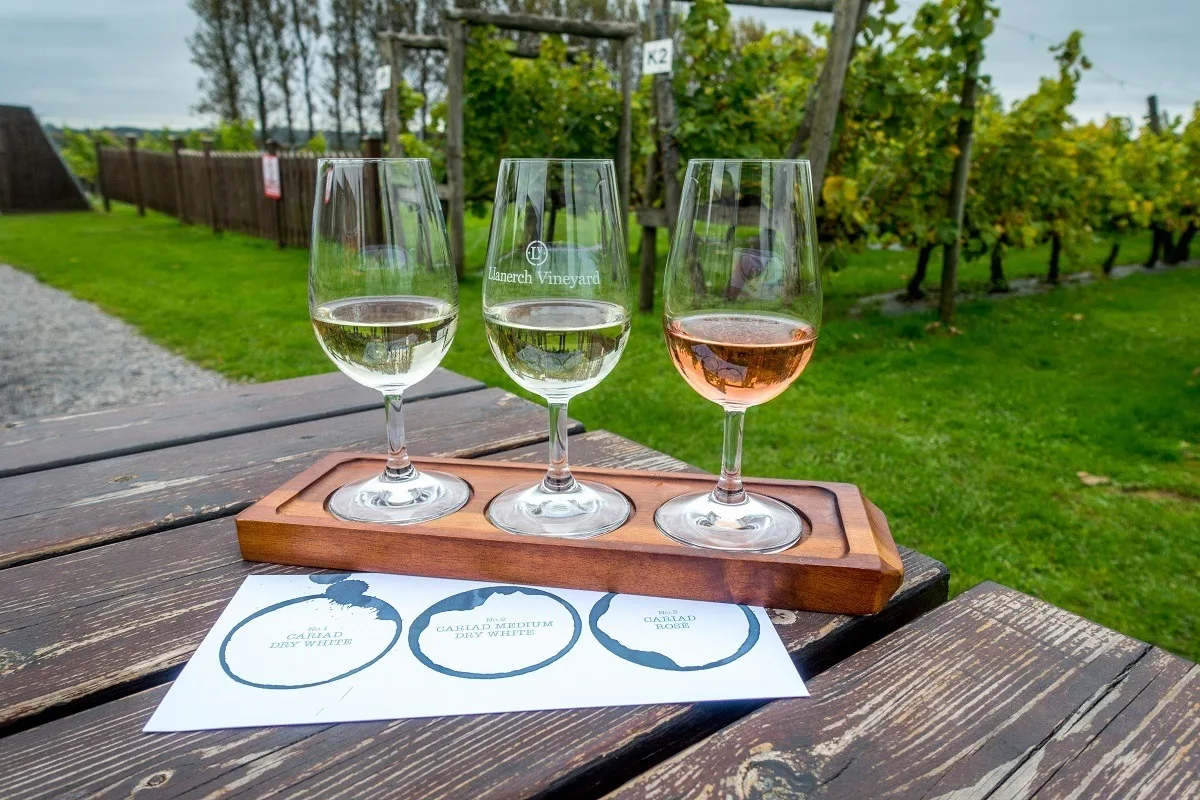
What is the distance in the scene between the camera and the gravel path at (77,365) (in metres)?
4.84

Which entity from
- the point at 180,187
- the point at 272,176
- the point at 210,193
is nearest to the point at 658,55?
the point at 272,176

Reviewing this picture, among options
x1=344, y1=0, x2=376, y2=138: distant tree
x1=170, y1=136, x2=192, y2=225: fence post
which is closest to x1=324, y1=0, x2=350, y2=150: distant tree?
x1=344, y1=0, x2=376, y2=138: distant tree

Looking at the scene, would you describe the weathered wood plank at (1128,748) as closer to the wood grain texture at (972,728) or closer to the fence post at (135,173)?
the wood grain texture at (972,728)

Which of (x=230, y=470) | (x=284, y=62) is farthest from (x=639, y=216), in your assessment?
(x=284, y=62)

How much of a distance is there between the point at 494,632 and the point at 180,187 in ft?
53.4

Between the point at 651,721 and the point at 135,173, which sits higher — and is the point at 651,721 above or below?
below

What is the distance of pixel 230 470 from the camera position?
1.30m

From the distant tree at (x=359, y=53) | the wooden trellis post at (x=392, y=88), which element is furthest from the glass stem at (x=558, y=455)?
the distant tree at (x=359, y=53)

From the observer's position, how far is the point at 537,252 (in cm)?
95

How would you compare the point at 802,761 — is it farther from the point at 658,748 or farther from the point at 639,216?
the point at 639,216

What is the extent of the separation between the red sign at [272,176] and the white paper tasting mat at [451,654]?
11.1 m

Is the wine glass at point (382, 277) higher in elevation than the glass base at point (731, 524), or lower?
higher

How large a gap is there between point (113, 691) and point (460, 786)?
0.36m

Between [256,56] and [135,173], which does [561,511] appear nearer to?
[135,173]
